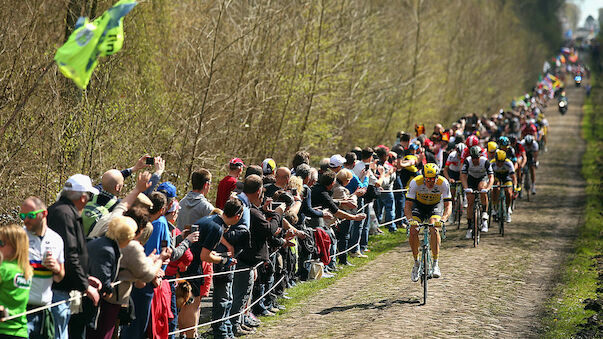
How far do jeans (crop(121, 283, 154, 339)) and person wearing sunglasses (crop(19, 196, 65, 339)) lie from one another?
1.39 m

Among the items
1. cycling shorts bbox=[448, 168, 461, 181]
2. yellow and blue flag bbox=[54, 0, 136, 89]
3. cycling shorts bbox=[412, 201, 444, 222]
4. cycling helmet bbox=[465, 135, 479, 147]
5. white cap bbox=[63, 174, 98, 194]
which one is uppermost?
yellow and blue flag bbox=[54, 0, 136, 89]

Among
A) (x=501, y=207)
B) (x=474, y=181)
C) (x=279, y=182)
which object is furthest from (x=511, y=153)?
(x=279, y=182)

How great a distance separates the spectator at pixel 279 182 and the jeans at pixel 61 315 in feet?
17.2

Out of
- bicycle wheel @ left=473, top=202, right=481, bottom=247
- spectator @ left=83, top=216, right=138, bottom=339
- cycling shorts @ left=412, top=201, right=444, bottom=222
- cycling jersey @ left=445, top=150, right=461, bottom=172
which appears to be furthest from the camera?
cycling jersey @ left=445, top=150, right=461, bottom=172

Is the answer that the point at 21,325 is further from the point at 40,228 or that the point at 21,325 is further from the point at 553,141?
the point at 553,141

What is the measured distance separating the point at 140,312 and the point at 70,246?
4.86 ft

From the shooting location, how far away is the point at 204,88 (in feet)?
60.6

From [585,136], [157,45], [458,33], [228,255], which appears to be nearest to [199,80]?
[157,45]

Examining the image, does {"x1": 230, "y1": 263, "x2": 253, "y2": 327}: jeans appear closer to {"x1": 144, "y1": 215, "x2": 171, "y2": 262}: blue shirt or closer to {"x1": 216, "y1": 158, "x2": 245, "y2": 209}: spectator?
{"x1": 216, "y1": 158, "x2": 245, "y2": 209}: spectator

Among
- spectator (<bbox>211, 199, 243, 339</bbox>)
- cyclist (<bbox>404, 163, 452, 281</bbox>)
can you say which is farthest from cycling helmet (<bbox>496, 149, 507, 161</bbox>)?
spectator (<bbox>211, 199, 243, 339</bbox>)

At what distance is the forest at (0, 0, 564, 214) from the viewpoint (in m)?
14.3

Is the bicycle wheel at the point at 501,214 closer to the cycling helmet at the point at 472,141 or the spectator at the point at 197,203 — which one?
the cycling helmet at the point at 472,141

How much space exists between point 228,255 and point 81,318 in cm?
267

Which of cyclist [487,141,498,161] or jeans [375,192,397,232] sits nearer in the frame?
jeans [375,192,397,232]
